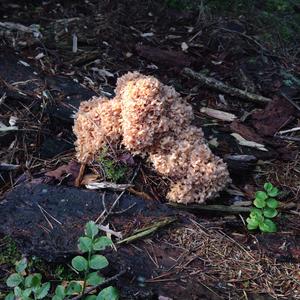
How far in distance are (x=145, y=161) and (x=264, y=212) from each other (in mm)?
1026

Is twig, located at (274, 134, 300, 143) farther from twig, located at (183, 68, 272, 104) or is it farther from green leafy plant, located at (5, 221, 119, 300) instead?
green leafy plant, located at (5, 221, 119, 300)

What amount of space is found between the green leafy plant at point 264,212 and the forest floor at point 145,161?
0.25 feet

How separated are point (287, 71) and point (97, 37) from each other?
2.26 meters

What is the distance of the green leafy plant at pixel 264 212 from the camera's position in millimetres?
3367

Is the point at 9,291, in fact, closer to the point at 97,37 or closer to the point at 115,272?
the point at 115,272

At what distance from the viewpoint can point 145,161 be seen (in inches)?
149

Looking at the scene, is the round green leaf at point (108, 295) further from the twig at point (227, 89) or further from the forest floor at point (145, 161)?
the twig at point (227, 89)

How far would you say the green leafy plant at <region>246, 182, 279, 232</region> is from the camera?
11.0 feet

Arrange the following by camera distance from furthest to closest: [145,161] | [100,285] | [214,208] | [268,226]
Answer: [145,161] → [214,208] → [268,226] → [100,285]

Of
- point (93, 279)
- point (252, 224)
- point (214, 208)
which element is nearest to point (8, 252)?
point (93, 279)

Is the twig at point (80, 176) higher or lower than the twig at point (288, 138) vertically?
lower

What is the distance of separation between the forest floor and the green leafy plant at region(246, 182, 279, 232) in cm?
7

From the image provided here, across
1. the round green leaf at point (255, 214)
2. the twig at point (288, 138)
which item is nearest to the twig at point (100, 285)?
the round green leaf at point (255, 214)

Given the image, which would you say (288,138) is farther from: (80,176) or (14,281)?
(14,281)
